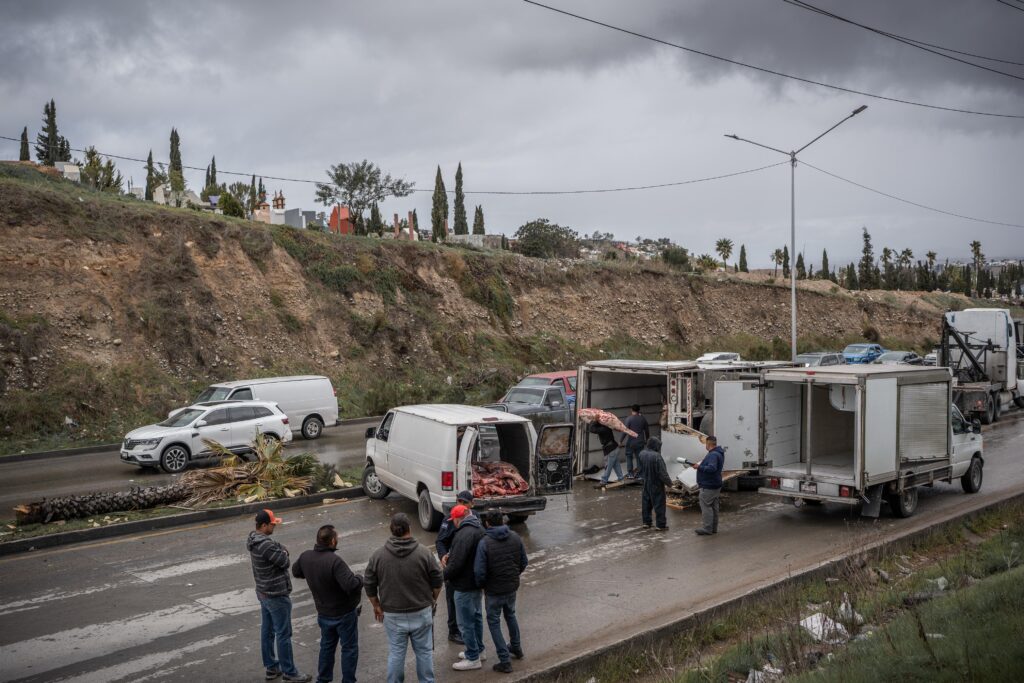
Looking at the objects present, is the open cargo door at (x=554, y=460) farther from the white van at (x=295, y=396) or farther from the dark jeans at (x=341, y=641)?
the white van at (x=295, y=396)

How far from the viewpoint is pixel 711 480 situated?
12.5 meters

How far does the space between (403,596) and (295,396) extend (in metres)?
18.1

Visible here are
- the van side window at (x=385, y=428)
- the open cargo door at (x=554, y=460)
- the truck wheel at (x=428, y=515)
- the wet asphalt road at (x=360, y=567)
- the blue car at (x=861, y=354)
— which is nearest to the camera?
the wet asphalt road at (x=360, y=567)

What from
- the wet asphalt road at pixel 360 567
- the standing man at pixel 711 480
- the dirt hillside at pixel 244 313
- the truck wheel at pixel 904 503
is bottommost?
the wet asphalt road at pixel 360 567

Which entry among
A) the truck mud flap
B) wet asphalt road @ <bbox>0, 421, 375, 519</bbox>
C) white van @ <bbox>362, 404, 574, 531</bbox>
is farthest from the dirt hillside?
the truck mud flap

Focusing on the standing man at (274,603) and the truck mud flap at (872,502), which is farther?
the truck mud flap at (872,502)

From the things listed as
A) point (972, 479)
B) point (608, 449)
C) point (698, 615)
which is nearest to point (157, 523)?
point (608, 449)

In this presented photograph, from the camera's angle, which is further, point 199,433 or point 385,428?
point 199,433

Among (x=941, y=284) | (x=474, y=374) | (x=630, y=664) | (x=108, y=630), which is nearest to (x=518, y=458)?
(x=630, y=664)

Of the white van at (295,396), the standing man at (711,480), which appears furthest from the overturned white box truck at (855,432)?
the white van at (295,396)

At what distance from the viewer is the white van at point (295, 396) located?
22.4 meters

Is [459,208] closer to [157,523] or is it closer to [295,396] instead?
[295,396]

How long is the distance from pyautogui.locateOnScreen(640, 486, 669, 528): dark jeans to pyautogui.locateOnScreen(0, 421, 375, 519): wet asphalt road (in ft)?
27.9

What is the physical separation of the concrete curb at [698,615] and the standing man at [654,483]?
2.95m
